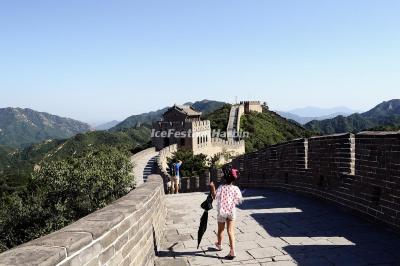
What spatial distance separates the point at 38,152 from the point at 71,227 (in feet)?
547

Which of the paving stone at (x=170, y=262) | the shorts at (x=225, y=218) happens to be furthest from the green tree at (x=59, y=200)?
the shorts at (x=225, y=218)

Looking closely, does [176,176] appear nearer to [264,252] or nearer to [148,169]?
[264,252]

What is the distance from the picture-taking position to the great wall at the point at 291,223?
137 inches

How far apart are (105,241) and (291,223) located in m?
4.88

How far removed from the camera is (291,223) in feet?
25.7

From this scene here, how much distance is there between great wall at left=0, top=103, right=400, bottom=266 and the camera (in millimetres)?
3486

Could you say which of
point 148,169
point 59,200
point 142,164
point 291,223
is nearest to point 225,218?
point 291,223

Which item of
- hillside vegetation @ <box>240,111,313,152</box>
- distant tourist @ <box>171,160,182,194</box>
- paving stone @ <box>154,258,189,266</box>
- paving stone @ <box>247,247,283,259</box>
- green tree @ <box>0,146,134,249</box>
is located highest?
hillside vegetation @ <box>240,111,313,152</box>

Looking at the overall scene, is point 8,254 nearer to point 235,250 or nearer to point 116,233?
point 116,233

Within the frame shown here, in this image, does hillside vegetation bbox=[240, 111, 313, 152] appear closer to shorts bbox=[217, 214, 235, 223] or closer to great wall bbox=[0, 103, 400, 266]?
great wall bbox=[0, 103, 400, 266]

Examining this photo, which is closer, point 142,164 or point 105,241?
point 105,241

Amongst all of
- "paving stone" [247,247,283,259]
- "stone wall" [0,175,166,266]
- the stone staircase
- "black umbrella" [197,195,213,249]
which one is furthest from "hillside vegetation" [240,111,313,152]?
"stone wall" [0,175,166,266]

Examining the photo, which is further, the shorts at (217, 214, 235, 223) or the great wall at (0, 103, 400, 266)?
the shorts at (217, 214, 235, 223)

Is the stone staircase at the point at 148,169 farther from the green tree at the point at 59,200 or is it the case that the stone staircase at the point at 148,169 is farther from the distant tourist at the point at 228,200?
the distant tourist at the point at 228,200
